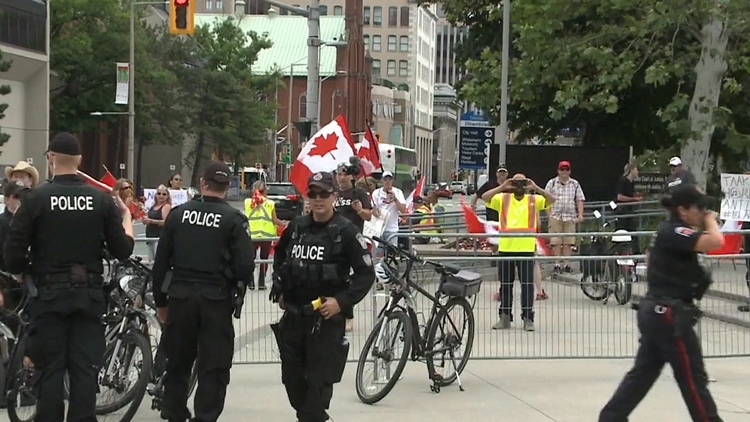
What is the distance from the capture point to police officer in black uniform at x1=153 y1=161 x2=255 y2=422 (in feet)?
21.9

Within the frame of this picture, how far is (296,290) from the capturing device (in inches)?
274

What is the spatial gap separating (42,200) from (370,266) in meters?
2.07

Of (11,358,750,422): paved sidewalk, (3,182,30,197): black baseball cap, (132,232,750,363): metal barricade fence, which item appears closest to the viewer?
(3,182,30,197): black baseball cap

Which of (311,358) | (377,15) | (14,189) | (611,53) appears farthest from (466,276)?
(377,15)

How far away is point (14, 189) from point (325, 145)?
22.3ft

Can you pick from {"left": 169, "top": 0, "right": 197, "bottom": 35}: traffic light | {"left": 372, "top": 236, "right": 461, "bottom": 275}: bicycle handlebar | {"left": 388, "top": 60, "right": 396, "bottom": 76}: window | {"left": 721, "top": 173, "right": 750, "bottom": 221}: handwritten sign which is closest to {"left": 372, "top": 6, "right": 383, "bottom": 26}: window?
{"left": 388, "top": 60, "right": 396, "bottom": 76}: window

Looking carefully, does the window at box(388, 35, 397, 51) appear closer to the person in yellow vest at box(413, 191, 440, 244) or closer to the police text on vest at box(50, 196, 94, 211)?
the person in yellow vest at box(413, 191, 440, 244)

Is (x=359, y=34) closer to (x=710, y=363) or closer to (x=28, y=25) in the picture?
(x=28, y=25)

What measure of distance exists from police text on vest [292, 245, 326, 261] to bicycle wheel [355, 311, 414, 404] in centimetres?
183

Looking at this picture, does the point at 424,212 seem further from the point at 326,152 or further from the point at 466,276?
the point at 466,276

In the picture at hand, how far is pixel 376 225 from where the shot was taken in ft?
46.8

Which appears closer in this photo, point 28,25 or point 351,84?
point 28,25

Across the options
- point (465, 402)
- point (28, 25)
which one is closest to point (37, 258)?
point (465, 402)

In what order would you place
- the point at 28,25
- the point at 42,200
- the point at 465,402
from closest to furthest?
the point at 42,200
the point at 465,402
the point at 28,25
